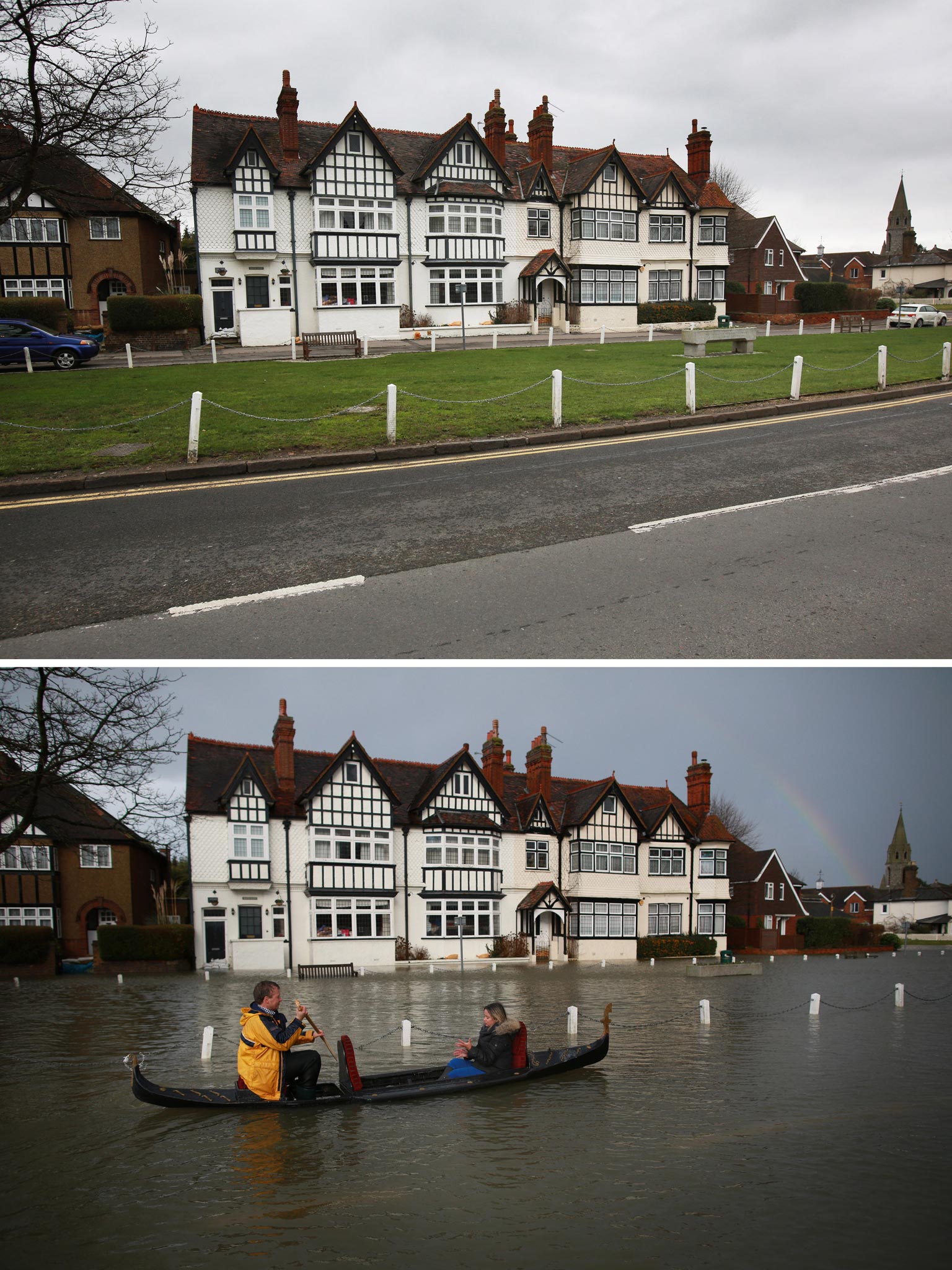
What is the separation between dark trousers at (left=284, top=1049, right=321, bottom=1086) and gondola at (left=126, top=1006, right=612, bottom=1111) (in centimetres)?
18

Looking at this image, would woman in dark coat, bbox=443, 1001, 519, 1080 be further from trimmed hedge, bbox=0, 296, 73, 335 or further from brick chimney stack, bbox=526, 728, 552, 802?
trimmed hedge, bbox=0, 296, 73, 335

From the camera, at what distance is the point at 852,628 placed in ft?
33.4

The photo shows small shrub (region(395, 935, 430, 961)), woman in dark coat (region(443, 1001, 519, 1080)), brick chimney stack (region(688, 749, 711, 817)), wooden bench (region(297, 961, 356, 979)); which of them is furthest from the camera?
brick chimney stack (region(688, 749, 711, 817))

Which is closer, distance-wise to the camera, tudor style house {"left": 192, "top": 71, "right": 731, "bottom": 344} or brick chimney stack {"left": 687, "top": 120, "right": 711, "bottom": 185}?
tudor style house {"left": 192, "top": 71, "right": 731, "bottom": 344}

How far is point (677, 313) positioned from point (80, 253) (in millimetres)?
34439

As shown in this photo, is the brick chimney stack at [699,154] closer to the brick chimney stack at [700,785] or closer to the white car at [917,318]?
the white car at [917,318]

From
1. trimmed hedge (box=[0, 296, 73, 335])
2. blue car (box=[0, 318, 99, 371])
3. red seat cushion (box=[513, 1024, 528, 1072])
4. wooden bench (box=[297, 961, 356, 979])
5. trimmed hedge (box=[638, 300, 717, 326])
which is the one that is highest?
trimmed hedge (box=[638, 300, 717, 326])

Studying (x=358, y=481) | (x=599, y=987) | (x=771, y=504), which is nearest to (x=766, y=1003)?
(x=599, y=987)

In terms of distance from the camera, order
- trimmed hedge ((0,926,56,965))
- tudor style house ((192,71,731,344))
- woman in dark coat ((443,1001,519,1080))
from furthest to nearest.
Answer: tudor style house ((192,71,731,344))
trimmed hedge ((0,926,56,965))
woman in dark coat ((443,1001,519,1080))

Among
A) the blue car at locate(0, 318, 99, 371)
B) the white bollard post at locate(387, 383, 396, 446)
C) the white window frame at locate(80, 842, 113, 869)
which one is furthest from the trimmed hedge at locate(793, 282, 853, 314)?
the white bollard post at locate(387, 383, 396, 446)

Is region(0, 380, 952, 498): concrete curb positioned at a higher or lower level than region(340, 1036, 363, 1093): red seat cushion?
higher

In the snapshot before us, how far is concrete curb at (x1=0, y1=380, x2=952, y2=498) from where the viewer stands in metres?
16.4

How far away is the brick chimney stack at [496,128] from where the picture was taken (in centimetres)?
5950

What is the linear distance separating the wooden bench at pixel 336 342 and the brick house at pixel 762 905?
101 ft
